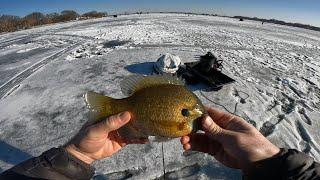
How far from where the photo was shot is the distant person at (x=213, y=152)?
2.07 meters

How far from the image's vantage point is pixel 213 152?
8.53 ft

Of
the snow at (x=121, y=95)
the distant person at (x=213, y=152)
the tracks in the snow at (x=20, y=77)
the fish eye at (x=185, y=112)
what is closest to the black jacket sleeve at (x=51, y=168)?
the distant person at (x=213, y=152)

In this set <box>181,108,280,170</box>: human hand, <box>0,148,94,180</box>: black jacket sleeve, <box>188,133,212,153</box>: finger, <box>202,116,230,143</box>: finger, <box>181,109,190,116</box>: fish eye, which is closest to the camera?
<box>181,109,190,116</box>: fish eye

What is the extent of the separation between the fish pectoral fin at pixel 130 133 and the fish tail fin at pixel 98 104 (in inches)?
6.8

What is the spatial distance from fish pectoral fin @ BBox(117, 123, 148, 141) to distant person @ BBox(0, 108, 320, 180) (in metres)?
0.08

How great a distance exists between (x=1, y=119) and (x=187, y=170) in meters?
Answer: 3.65

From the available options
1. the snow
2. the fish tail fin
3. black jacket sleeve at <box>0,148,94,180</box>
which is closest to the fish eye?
the fish tail fin

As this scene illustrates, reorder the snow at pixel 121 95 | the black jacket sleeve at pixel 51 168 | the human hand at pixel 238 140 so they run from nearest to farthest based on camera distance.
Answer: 1. the human hand at pixel 238 140
2. the black jacket sleeve at pixel 51 168
3. the snow at pixel 121 95

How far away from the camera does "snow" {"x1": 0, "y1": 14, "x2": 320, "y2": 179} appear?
443 cm

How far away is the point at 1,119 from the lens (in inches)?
227

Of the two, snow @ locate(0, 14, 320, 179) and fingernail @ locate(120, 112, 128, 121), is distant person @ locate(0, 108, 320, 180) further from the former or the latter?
snow @ locate(0, 14, 320, 179)

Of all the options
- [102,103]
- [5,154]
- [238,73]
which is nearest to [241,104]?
[238,73]

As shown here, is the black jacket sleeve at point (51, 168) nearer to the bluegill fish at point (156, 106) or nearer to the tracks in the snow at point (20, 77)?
the bluegill fish at point (156, 106)

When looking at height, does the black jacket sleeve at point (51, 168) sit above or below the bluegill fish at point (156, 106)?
below
